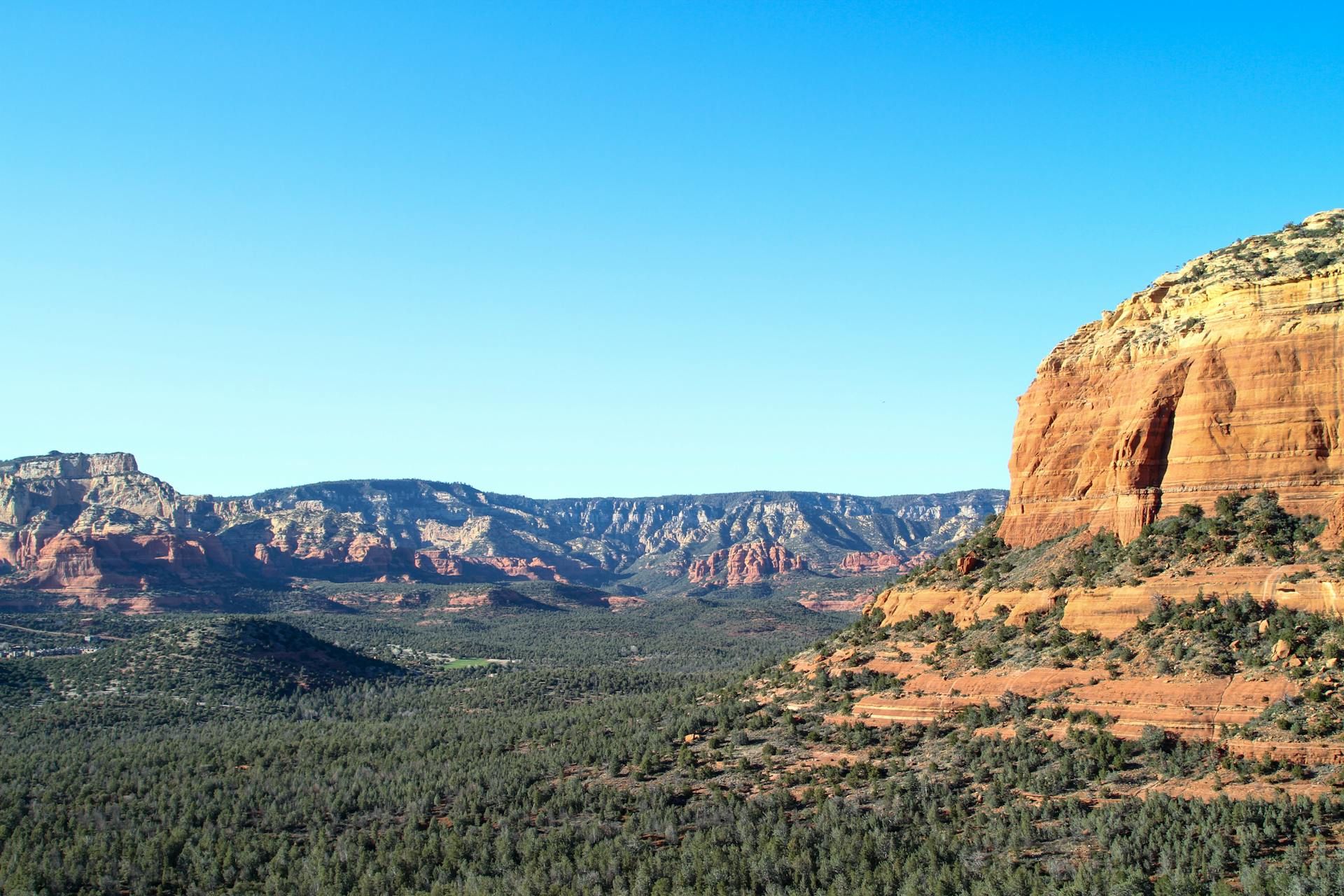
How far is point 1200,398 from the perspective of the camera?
52.5 metres

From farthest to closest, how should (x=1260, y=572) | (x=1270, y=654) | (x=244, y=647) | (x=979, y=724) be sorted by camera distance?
1. (x=244, y=647)
2. (x=979, y=724)
3. (x=1260, y=572)
4. (x=1270, y=654)

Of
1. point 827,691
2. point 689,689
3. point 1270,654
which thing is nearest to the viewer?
point 1270,654

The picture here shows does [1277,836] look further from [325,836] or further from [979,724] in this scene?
[325,836]

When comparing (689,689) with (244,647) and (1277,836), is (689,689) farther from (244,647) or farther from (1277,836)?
(244,647)

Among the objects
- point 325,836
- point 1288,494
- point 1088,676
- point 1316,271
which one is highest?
point 1316,271

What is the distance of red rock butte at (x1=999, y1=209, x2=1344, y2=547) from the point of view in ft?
164

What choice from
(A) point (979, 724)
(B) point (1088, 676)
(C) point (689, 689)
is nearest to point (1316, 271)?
(B) point (1088, 676)

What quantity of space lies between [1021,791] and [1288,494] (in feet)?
60.0

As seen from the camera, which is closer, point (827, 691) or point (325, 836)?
point (325, 836)

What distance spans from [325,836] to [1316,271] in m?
54.6

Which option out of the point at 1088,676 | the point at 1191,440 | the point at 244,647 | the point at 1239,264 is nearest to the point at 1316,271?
the point at 1239,264

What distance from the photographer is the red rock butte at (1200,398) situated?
5009cm

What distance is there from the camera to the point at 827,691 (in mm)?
63656

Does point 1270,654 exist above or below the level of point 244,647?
above
